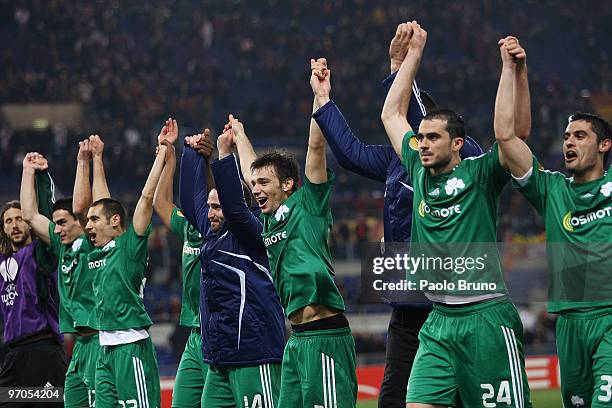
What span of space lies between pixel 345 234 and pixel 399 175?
44.0 feet

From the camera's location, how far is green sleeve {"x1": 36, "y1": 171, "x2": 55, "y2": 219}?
33.9ft

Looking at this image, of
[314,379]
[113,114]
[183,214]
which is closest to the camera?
[314,379]

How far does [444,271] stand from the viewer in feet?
20.6

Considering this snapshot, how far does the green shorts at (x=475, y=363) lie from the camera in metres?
6.08

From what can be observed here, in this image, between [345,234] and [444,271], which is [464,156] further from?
[345,234]

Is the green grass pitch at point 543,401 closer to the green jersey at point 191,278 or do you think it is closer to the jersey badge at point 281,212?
the green jersey at point 191,278

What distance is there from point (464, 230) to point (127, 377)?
363cm

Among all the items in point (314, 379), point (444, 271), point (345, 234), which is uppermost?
point (345, 234)

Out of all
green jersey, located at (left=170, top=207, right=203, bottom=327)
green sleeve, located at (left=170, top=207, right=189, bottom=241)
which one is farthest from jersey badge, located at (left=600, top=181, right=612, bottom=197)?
green sleeve, located at (left=170, top=207, right=189, bottom=241)

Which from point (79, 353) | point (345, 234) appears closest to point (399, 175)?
point (79, 353)

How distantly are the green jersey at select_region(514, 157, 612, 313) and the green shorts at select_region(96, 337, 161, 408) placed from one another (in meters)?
3.74

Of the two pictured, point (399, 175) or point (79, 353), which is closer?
point (399, 175)

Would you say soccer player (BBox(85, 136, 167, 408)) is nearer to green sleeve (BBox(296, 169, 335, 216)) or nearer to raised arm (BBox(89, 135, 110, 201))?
raised arm (BBox(89, 135, 110, 201))

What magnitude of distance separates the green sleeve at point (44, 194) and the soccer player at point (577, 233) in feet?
18.1
